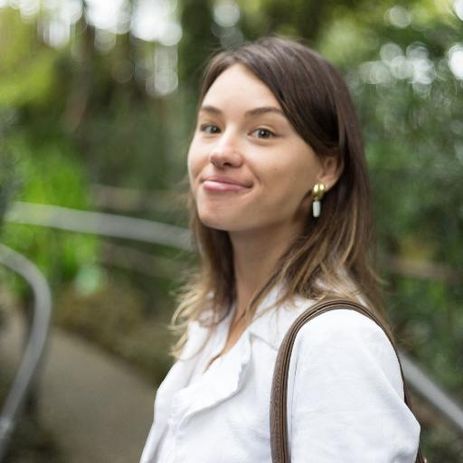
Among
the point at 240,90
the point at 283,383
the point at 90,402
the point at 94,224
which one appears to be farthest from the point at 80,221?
the point at 283,383

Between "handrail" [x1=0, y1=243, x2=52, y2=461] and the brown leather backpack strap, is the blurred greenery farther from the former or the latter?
the brown leather backpack strap

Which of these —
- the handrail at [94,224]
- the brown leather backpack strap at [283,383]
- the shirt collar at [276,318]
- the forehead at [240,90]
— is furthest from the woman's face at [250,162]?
the handrail at [94,224]

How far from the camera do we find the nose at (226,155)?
160 cm

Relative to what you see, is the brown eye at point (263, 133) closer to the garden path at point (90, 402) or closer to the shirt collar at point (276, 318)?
the shirt collar at point (276, 318)

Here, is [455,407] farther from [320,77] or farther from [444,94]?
[444,94]

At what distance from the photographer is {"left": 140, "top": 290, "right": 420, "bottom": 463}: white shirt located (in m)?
1.25

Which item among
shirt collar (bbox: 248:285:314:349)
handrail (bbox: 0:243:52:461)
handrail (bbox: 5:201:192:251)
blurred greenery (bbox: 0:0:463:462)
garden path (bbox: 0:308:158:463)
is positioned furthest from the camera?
handrail (bbox: 5:201:192:251)

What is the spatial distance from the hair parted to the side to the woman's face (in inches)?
1.1

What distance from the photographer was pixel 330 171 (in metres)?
1.71

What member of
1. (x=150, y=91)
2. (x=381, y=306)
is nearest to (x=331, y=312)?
(x=381, y=306)

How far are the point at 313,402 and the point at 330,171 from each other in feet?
2.01

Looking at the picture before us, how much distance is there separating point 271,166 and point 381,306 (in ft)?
1.28

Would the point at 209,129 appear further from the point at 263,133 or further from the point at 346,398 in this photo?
the point at 346,398

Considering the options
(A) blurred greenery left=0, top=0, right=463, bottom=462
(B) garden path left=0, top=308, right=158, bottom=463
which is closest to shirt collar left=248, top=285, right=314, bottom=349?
(A) blurred greenery left=0, top=0, right=463, bottom=462
